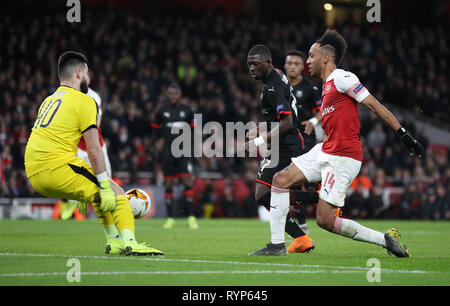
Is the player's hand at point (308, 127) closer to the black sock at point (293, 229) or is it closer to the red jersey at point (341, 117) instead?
the black sock at point (293, 229)

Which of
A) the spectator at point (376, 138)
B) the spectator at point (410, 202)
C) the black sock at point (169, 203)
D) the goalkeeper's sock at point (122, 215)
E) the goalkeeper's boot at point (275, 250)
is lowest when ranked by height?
the spectator at point (410, 202)

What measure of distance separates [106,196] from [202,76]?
18142 millimetres

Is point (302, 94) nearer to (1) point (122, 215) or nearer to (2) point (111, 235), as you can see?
(2) point (111, 235)

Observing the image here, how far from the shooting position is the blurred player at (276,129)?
8664mm

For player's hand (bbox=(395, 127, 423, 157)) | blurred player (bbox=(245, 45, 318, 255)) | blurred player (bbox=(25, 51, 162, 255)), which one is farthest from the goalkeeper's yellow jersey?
player's hand (bbox=(395, 127, 423, 157))

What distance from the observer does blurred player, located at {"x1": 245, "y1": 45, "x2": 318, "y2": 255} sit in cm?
866

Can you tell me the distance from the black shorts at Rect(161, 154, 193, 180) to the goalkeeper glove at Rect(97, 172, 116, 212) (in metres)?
8.15

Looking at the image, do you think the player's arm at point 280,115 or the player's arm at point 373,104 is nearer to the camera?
the player's arm at point 373,104

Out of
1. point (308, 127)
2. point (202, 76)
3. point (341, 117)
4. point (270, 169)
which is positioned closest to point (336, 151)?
point (341, 117)

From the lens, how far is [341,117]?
25.9ft

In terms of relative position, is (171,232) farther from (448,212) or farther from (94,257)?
(448,212)

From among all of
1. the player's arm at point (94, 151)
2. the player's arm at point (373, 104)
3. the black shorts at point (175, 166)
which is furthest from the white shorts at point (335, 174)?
the black shorts at point (175, 166)

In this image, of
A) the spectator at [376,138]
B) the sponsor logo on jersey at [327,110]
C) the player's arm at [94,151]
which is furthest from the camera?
the spectator at [376,138]
